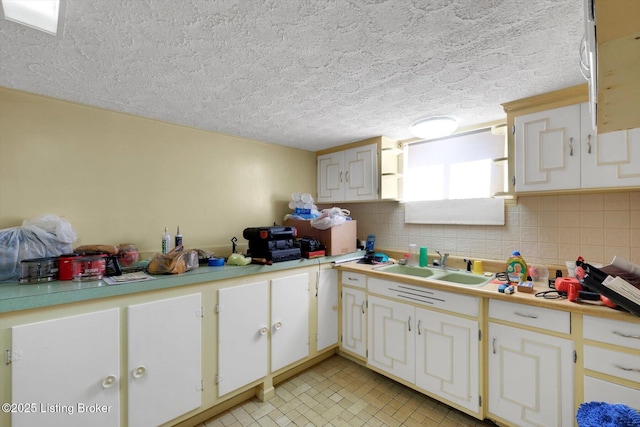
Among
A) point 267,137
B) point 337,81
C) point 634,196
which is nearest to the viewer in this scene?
point 337,81

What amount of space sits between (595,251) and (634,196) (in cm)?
40

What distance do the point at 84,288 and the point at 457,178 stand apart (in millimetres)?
2782

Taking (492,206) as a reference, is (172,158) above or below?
above

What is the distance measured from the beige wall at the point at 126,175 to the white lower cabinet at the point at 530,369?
219cm

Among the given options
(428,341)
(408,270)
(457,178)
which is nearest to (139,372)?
(428,341)

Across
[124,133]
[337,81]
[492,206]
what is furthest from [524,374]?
[124,133]

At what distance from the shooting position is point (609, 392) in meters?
1.34

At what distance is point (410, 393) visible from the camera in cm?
211

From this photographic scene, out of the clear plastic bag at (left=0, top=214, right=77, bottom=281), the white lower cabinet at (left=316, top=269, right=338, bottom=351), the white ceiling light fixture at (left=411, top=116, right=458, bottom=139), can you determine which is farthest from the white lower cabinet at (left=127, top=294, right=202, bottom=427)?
the white ceiling light fixture at (left=411, top=116, right=458, bottom=139)

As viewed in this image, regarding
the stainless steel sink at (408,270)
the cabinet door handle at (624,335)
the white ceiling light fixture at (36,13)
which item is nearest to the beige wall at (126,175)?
the white ceiling light fixture at (36,13)

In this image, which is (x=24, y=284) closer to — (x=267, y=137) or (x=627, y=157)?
(x=267, y=137)

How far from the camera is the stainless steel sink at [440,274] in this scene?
83.9 inches

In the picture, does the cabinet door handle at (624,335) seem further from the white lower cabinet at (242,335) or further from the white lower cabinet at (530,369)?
the white lower cabinet at (242,335)

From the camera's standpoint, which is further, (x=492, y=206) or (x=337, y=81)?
(x=492, y=206)
